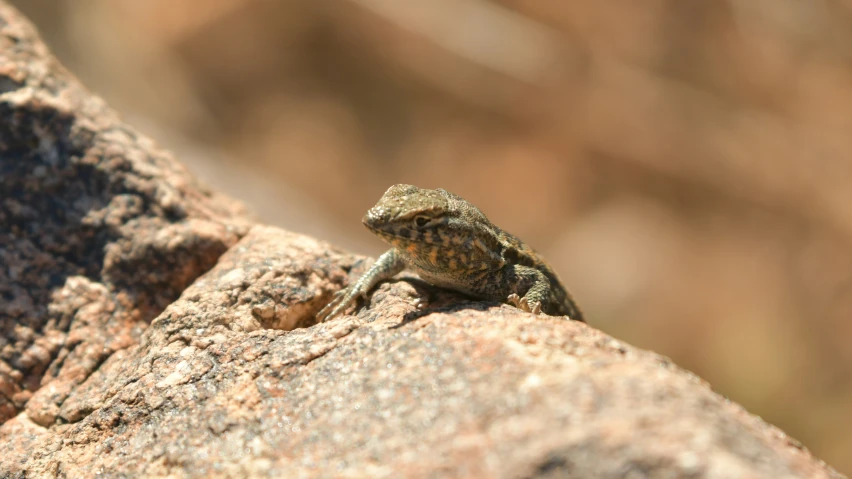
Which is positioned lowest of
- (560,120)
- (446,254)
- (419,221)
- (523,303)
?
(523,303)

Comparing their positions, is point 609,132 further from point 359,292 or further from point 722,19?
point 359,292

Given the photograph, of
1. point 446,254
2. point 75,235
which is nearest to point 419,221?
point 446,254

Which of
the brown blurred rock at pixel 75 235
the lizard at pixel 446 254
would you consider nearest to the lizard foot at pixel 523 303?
the lizard at pixel 446 254

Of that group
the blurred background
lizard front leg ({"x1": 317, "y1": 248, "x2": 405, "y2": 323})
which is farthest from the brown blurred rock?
the blurred background

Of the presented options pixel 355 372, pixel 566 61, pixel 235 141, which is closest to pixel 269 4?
pixel 235 141

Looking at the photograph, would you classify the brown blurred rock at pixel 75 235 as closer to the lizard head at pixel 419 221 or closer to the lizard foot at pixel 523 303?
the lizard head at pixel 419 221

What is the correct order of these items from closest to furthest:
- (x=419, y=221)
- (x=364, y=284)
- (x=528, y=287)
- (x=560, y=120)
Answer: (x=419, y=221)
(x=364, y=284)
(x=528, y=287)
(x=560, y=120)

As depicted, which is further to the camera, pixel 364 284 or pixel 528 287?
pixel 528 287

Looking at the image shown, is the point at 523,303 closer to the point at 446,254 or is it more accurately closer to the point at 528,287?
the point at 528,287
